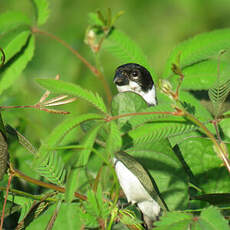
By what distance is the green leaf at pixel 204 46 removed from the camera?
5.44 feet

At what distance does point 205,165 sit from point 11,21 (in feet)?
2.82

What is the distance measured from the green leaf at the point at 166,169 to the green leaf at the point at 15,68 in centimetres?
54

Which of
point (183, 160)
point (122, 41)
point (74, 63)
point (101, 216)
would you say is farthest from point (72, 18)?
point (101, 216)

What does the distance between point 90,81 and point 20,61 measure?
82.5 inches

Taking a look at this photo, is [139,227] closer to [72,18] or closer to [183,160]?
[183,160]


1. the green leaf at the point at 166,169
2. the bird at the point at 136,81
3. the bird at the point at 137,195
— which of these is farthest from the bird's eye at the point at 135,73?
the green leaf at the point at 166,169

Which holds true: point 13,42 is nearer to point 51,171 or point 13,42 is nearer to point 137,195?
point 51,171

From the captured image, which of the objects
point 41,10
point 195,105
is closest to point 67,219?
point 195,105

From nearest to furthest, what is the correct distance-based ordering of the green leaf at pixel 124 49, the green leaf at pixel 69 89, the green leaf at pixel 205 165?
the green leaf at pixel 69 89 → the green leaf at pixel 205 165 → the green leaf at pixel 124 49

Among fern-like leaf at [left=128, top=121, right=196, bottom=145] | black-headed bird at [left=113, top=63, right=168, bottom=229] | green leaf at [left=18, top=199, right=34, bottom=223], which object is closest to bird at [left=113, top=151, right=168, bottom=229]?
black-headed bird at [left=113, top=63, right=168, bottom=229]

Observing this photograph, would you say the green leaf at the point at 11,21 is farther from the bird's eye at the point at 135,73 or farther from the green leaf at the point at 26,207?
the bird's eye at the point at 135,73

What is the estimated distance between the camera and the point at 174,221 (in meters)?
1.08

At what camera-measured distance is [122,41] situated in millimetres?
1803

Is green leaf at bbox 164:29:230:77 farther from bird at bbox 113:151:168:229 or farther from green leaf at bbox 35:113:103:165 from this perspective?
green leaf at bbox 35:113:103:165
